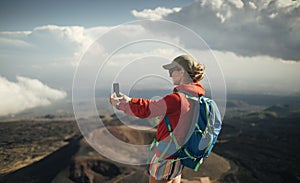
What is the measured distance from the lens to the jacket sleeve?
8.83 ft

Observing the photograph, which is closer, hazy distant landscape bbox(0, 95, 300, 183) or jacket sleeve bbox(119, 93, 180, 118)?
jacket sleeve bbox(119, 93, 180, 118)

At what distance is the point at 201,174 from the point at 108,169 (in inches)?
805

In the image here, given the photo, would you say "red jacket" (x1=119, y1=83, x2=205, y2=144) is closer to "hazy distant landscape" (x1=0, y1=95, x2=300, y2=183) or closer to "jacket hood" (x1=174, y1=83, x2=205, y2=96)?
"jacket hood" (x1=174, y1=83, x2=205, y2=96)

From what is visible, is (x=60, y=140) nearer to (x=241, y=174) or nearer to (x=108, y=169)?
(x=108, y=169)

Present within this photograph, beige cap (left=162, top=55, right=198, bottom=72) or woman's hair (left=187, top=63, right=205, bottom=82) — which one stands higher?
beige cap (left=162, top=55, right=198, bottom=72)

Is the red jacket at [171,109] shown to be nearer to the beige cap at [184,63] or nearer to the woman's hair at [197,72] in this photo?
the woman's hair at [197,72]

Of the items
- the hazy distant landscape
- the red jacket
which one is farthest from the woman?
the hazy distant landscape

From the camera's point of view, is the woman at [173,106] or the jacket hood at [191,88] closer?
the woman at [173,106]

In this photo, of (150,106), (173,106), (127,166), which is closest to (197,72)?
(173,106)

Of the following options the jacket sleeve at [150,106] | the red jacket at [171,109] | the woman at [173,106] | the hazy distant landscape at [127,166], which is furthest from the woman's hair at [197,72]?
the hazy distant landscape at [127,166]

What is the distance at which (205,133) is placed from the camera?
9.94 ft

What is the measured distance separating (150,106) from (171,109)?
28 centimetres

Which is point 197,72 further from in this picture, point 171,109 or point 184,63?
point 171,109

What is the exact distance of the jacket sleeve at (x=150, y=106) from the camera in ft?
8.83
